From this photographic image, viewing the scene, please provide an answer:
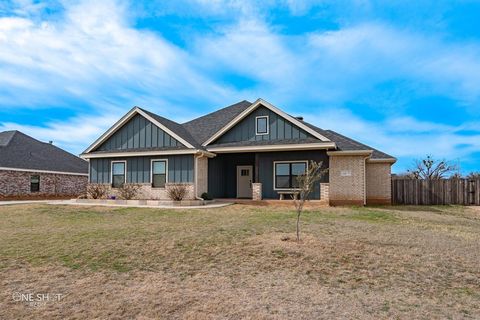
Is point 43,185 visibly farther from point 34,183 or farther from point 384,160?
point 384,160

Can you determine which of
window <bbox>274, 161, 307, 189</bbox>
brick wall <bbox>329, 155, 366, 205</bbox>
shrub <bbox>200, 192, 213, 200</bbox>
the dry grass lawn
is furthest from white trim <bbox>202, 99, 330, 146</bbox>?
the dry grass lawn

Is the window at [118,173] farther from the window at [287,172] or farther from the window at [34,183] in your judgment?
the window at [34,183]

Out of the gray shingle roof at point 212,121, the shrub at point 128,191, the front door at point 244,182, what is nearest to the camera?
the shrub at point 128,191

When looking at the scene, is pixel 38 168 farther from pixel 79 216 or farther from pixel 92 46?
pixel 92 46

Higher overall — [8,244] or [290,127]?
[290,127]

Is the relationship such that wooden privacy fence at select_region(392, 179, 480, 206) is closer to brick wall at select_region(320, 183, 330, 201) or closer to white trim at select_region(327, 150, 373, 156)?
white trim at select_region(327, 150, 373, 156)

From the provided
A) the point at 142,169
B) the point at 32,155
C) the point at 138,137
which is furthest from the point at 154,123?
the point at 32,155

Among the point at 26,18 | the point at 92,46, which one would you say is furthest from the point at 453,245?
the point at 26,18

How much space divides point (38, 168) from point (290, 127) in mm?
19659

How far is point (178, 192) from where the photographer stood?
17.2 meters

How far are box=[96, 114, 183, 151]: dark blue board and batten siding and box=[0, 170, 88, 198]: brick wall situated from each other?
8.60 metres

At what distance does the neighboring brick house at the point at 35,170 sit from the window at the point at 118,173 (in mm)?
9425

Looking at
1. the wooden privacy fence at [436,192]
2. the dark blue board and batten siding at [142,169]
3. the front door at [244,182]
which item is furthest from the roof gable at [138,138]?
the wooden privacy fence at [436,192]

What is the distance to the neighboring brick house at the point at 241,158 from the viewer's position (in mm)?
17281
